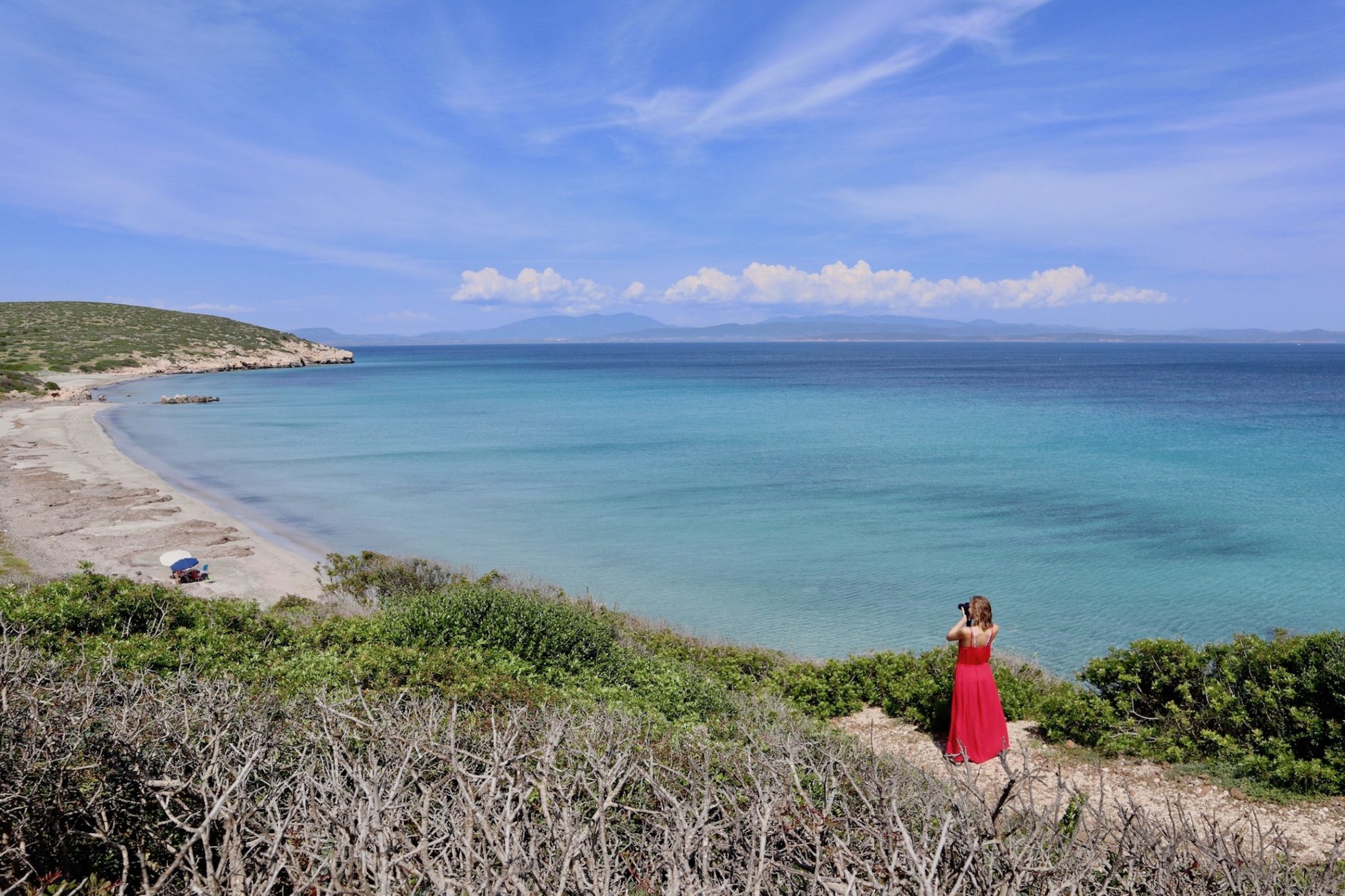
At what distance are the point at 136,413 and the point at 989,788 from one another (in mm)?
56885

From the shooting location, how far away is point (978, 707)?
8.23 metres

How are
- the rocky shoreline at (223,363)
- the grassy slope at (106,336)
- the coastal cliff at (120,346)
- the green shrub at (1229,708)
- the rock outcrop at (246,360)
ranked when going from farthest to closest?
the rock outcrop at (246,360) → the grassy slope at (106,336) → the coastal cliff at (120,346) → the rocky shoreline at (223,363) → the green shrub at (1229,708)

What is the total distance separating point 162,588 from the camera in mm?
10422

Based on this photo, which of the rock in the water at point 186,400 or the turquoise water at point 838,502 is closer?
the turquoise water at point 838,502

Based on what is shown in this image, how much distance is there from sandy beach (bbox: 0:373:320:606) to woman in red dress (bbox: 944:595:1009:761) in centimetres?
1264

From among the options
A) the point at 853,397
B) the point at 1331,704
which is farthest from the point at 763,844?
the point at 853,397

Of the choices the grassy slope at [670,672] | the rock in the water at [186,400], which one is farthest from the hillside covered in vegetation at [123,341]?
the grassy slope at [670,672]

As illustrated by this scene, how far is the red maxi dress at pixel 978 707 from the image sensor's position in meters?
8.20

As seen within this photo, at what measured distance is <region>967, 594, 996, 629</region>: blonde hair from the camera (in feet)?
26.3

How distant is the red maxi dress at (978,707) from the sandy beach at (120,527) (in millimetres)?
12662

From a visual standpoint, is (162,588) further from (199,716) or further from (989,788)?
(989,788)

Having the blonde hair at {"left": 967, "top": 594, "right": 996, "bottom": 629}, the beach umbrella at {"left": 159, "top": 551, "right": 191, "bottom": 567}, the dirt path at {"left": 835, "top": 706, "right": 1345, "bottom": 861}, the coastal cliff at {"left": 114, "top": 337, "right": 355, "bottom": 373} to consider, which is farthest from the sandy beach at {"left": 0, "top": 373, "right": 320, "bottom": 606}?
the coastal cliff at {"left": 114, "top": 337, "right": 355, "bottom": 373}

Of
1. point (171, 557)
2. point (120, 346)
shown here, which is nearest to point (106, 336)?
point (120, 346)

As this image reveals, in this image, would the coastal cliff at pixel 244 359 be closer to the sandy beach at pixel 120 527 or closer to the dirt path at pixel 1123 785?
the sandy beach at pixel 120 527
